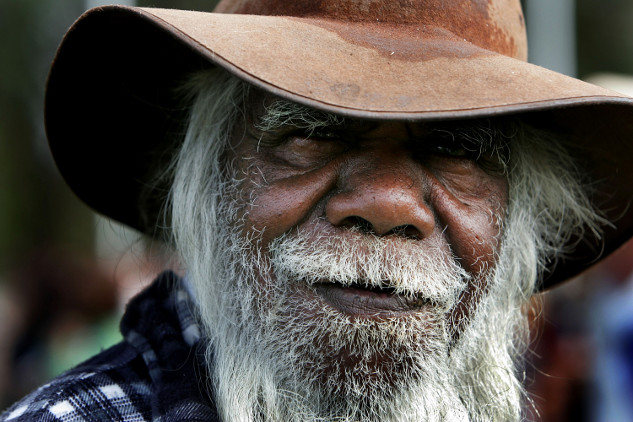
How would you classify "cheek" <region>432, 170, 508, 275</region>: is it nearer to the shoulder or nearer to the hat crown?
the hat crown

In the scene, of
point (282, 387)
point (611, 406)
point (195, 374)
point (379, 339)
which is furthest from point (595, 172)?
point (611, 406)

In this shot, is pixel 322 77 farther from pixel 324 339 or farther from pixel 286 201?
pixel 324 339

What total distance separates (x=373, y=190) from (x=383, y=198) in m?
0.04

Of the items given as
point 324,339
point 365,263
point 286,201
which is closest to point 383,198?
point 365,263

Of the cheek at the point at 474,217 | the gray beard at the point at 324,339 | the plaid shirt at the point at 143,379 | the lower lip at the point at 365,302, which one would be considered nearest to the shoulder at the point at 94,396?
the plaid shirt at the point at 143,379

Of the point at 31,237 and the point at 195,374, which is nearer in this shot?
the point at 195,374

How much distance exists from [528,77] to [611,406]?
10.2 ft

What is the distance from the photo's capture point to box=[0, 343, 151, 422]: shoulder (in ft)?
5.00

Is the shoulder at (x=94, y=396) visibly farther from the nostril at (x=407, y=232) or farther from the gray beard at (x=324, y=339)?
the nostril at (x=407, y=232)

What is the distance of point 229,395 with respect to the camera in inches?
64.6

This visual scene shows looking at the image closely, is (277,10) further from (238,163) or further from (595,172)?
(595,172)

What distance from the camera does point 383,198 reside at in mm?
1497

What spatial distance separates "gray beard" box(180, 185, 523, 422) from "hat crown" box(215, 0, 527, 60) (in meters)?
0.56

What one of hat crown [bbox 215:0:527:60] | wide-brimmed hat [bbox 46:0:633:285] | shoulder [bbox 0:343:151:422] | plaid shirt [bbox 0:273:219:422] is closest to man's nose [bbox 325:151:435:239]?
wide-brimmed hat [bbox 46:0:633:285]
